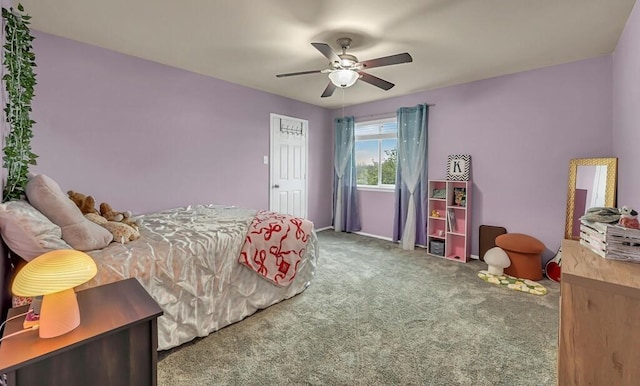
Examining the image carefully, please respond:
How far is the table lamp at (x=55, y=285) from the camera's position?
992mm

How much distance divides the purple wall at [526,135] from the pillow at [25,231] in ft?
14.0

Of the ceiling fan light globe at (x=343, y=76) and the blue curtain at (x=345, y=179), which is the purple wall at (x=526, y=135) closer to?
the blue curtain at (x=345, y=179)

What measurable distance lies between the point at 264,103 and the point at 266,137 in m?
0.52

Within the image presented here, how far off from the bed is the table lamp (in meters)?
0.55

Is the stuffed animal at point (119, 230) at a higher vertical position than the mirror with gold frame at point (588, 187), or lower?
lower

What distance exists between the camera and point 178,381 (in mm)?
1660

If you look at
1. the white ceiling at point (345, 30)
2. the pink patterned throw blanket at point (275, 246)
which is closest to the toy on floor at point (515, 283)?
the pink patterned throw blanket at point (275, 246)

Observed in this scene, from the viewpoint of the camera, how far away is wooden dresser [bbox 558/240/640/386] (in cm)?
93

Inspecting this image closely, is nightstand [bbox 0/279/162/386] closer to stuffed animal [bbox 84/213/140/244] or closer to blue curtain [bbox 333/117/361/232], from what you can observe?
stuffed animal [bbox 84/213/140/244]

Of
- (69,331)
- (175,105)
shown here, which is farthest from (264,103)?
(69,331)

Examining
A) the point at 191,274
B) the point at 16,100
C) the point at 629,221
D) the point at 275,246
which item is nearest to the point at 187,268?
the point at 191,274

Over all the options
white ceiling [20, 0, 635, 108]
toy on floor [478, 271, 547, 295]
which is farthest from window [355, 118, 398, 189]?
A: toy on floor [478, 271, 547, 295]

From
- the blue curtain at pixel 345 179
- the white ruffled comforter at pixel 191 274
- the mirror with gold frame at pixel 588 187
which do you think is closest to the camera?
the white ruffled comforter at pixel 191 274

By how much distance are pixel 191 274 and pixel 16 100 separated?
148 cm
